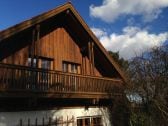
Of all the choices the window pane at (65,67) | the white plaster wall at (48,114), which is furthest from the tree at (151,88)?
the window pane at (65,67)

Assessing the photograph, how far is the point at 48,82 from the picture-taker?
1487cm

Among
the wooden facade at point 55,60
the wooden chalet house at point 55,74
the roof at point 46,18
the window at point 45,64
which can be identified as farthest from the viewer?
the window at point 45,64

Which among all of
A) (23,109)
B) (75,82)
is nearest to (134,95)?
(75,82)

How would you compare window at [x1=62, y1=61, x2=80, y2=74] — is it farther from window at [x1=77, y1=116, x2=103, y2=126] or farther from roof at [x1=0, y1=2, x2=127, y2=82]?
window at [x1=77, y1=116, x2=103, y2=126]

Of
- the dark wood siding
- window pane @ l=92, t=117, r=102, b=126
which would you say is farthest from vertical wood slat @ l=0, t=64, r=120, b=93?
the dark wood siding

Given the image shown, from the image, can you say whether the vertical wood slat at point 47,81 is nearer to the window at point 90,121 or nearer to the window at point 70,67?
the window at point 90,121

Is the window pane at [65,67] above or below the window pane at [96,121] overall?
above

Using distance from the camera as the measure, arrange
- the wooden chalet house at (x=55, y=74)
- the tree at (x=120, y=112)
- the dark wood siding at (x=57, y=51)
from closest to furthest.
→ the wooden chalet house at (x=55, y=74) → the dark wood siding at (x=57, y=51) → the tree at (x=120, y=112)

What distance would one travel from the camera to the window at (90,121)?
17875 mm

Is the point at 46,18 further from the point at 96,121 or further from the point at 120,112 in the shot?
the point at 120,112

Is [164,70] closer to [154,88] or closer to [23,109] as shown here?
[154,88]

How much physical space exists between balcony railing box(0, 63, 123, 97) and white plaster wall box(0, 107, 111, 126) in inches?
55.4

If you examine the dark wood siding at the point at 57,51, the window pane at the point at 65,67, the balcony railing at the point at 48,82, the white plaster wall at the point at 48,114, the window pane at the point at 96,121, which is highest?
the dark wood siding at the point at 57,51

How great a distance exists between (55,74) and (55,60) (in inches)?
127
